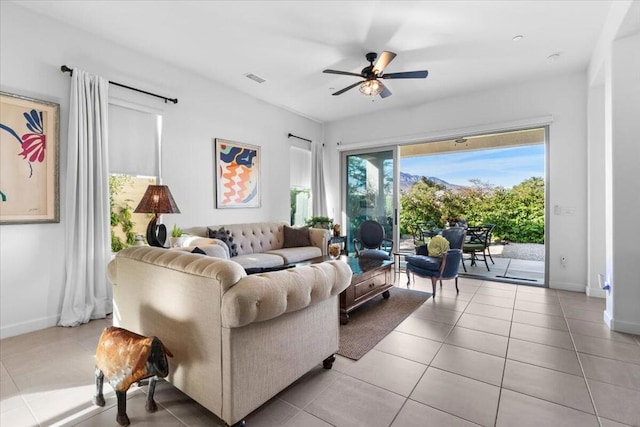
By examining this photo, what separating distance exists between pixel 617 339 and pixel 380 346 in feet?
7.10

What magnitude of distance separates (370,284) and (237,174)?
9.28ft

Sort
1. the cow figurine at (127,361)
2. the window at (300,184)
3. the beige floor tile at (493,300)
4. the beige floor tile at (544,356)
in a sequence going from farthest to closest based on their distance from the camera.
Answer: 1. the window at (300,184)
2. the beige floor tile at (493,300)
3. the beige floor tile at (544,356)
4. the cow figurine at (127,361)

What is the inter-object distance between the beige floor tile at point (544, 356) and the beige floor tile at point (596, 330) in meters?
0.60

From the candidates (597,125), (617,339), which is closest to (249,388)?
(617,339)

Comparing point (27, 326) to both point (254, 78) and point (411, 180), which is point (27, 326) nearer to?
point (254, 78)

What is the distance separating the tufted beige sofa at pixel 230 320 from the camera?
1.49 metres

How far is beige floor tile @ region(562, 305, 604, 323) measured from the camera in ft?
10.4

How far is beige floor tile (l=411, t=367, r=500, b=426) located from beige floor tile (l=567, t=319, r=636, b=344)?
5.32 ft

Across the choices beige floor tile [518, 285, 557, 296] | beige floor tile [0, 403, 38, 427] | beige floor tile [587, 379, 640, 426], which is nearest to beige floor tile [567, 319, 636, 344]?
beige floor tile [587, 379, 640, 426]

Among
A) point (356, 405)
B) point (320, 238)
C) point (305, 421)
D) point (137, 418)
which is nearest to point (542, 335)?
point (356, 405)

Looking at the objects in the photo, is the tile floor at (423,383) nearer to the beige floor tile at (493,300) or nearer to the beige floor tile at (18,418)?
the beige floor tile at (18,418)

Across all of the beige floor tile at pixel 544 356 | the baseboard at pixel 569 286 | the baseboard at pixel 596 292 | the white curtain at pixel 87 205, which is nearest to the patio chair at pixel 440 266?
the beige floor tile at pixel 544 356

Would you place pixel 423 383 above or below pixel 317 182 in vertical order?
below

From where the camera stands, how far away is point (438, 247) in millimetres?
3959
